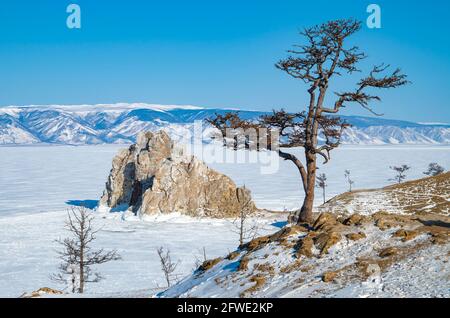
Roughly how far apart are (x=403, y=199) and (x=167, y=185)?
123 ft

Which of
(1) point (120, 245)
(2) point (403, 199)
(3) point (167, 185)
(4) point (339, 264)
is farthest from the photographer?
(3) point (167, 185)

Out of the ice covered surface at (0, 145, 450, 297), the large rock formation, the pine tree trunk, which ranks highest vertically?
the pine tree trunk

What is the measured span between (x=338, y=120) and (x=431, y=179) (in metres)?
27.8

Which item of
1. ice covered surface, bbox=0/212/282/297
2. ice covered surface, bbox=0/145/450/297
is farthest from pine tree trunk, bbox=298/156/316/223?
ice covered surface, bbox=0/212/282/297

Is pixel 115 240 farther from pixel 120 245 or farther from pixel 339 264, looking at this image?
pixel 339 264

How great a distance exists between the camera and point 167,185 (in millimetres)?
67750

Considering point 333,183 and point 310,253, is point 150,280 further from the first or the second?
point 333,183

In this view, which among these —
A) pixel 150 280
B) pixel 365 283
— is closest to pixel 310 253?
pixel 365 283

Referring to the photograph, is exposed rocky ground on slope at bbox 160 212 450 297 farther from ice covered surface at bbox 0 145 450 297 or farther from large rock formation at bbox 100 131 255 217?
large rock formation at bbox 100 131 255 217

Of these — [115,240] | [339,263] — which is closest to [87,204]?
[115,240]

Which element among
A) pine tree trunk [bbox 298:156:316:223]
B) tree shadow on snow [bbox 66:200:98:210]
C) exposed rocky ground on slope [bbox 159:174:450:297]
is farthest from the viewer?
tree shadow on snow [bbox 66:200:98:210]

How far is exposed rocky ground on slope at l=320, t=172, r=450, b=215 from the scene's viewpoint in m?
35.2

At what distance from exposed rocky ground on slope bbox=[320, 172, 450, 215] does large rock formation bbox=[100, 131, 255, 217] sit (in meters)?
23.3

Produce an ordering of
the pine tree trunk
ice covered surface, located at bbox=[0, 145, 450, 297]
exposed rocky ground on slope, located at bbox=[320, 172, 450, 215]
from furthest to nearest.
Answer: exposed rocky ground on slope, located at bbox=[320, 172, 450, 215]
ice covered surface, located at bbox=[0, 145, 450, 297]
the pine tree trunk
